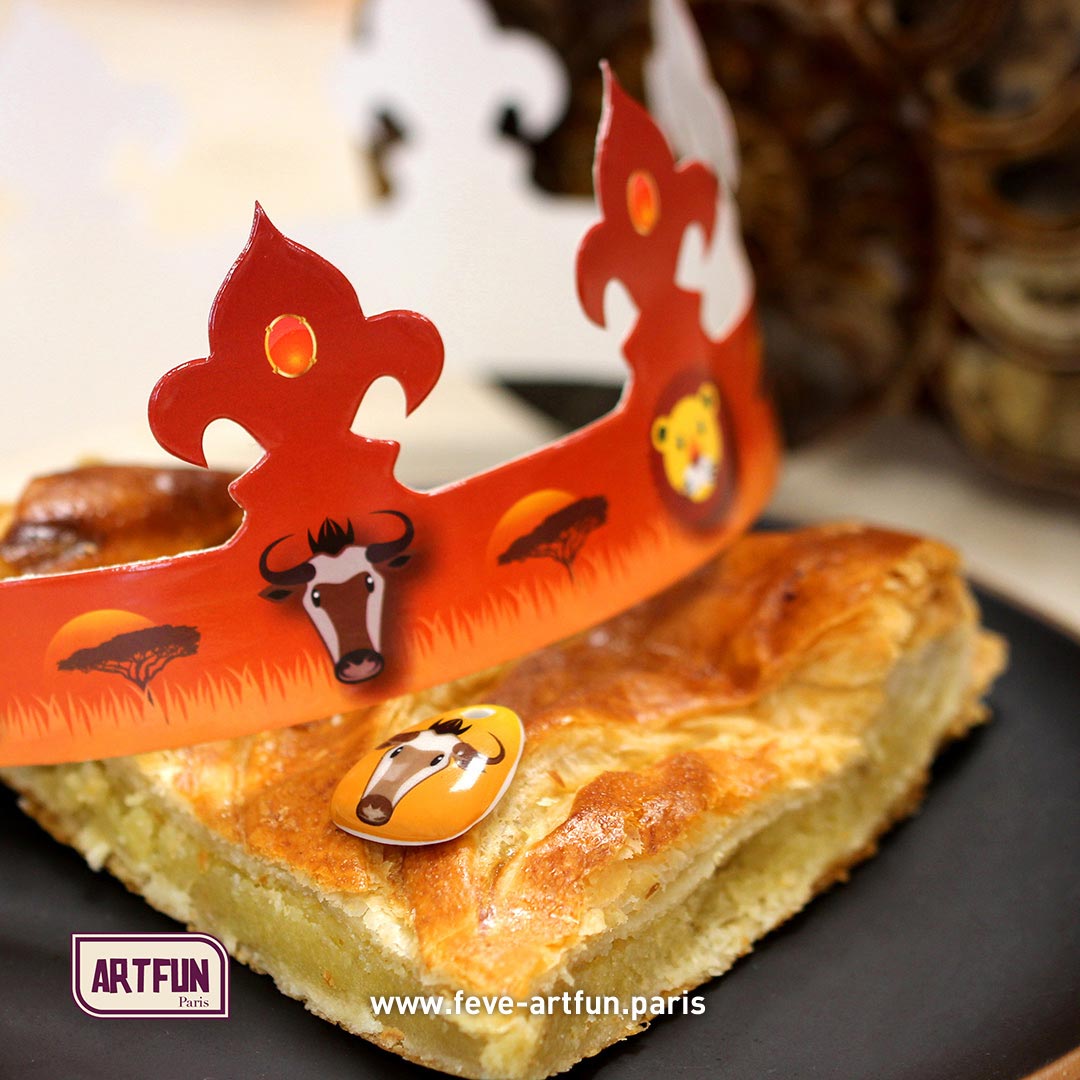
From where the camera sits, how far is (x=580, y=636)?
1.58 m

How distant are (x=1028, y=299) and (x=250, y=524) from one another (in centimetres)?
154

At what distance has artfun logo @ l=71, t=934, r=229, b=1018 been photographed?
4.02 ft

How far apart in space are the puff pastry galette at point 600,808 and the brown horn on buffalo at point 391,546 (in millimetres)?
204

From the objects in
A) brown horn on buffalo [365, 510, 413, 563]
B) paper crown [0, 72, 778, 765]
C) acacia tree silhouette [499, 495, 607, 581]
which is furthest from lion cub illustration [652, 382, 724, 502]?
brown horn on buffalo [365, 510, 413, 563]

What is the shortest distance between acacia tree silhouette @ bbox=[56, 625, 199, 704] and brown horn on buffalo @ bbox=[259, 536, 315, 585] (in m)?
0.09

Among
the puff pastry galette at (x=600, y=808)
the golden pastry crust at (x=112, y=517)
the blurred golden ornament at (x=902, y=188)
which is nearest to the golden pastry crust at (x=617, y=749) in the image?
the puff pastry galette at (x=600, y=808)

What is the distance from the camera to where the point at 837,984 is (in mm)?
1271

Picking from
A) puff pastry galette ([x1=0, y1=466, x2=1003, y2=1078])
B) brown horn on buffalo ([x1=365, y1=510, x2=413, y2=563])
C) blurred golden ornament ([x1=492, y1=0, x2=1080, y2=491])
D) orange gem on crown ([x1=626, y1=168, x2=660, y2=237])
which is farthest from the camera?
blurred golden ornament ([x1=492, y1=0, x2=1080, y2=491])

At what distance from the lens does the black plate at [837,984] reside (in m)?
1.17

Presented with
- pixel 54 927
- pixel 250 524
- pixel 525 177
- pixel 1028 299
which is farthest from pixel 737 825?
pixel 525 177

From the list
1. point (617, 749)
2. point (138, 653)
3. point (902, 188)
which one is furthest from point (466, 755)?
point (902, 188)

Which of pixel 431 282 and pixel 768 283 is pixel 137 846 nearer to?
pixel 431 282

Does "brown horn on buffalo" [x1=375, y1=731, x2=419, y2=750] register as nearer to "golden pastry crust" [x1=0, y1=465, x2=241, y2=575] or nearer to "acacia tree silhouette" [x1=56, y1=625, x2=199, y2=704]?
"acacia tree silhouette" [x1=56, y1=625, x2=199, y2=704]

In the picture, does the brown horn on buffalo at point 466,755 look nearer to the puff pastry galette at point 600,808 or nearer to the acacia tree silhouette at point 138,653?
the puff pastry galette at point 600,808
